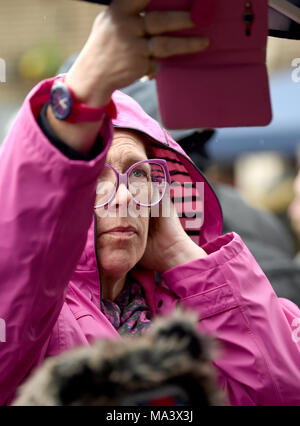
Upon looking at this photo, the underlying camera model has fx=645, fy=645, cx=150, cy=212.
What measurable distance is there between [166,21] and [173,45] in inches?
1.4

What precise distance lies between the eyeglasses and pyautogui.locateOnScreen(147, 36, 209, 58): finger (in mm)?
560

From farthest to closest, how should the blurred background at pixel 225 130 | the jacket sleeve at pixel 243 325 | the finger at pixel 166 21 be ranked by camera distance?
the blurred background at pixel 225 130, the jacket sleeve at pixel 243 325, the finger at pixel 166 21

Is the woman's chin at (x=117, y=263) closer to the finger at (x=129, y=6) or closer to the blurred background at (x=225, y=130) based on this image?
the finger at (x=129, y=6)

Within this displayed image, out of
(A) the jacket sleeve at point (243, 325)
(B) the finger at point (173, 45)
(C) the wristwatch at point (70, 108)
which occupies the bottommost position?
(A) the jacket sleeve at point (243, 325)

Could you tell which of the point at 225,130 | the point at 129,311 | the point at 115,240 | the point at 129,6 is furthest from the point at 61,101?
the point at 225,130

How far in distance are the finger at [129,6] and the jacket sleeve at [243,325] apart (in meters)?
A: 0.81

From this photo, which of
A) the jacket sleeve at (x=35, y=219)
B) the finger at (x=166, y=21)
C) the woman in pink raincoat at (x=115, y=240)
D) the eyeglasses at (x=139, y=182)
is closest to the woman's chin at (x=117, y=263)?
the woman in pink raincoat at (x=115, y=240)

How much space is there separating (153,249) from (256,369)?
45cm

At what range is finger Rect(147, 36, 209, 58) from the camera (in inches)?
37.2

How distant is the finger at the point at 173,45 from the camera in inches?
37.2

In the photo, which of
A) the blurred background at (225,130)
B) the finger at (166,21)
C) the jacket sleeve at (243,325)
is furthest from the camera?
the blurred background at (225,130)

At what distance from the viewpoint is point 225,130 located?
573 centimetres

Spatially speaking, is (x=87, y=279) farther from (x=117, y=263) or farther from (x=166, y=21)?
(x=166, y=21)

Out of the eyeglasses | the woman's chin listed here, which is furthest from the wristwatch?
the woman's chin
